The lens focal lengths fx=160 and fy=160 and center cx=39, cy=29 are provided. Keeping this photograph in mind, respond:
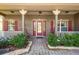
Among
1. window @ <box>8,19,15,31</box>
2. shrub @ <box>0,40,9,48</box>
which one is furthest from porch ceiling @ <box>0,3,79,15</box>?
window @ <box>8,19,15,31</box>

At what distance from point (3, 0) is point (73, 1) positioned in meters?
4.44

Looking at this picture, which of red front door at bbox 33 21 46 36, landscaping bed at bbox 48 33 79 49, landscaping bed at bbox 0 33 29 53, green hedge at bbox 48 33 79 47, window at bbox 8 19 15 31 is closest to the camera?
landscaping bed at bbox 0 33 29 53

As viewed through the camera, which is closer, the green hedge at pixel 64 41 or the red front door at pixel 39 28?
the green hedge at pixel 64 41

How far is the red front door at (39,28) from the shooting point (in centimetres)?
2070

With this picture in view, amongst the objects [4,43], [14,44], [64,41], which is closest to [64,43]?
[64,41]

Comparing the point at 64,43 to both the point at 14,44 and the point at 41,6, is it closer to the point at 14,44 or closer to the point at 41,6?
the point at 14,44

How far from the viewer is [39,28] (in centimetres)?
2094

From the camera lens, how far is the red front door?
20.7 meters

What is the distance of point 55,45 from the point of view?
11547 millimetres

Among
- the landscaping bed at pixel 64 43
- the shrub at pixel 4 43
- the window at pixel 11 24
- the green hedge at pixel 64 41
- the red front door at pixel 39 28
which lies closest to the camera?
the shrub at pixel 4 43

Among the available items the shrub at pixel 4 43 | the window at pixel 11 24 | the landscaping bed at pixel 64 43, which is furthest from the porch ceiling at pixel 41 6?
the window at pixel 11 24

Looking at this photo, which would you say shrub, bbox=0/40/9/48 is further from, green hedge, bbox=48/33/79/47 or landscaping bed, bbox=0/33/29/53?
green hedge, bbox=48/33/79/47

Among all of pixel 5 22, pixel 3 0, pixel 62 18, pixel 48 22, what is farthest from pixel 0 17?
pixel 3 0

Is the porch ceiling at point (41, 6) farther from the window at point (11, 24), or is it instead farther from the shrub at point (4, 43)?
the window at point (11, 24)
